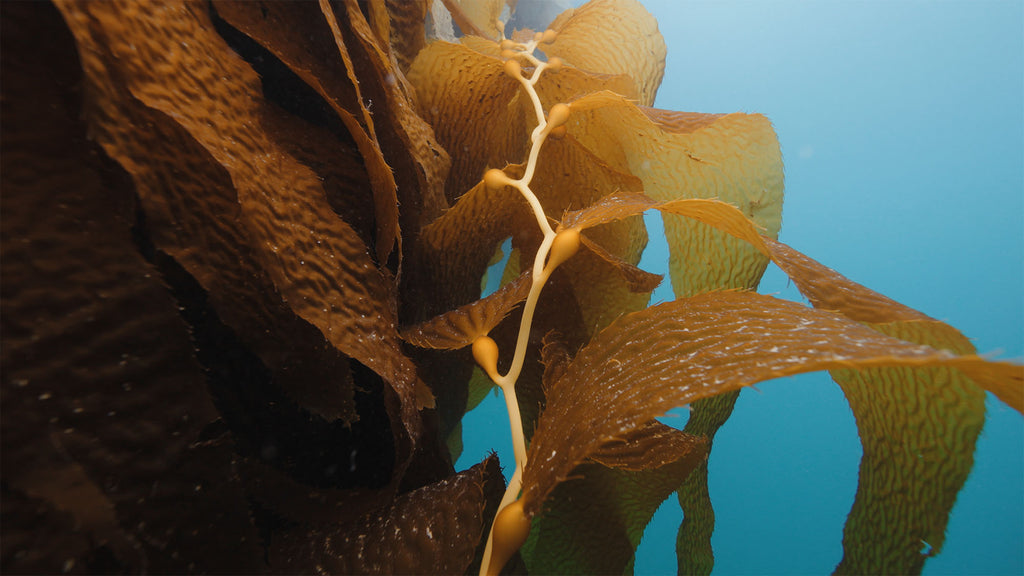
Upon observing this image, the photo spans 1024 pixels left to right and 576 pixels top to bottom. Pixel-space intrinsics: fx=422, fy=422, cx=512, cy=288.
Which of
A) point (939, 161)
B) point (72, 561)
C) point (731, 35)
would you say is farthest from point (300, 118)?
point (939, 161)

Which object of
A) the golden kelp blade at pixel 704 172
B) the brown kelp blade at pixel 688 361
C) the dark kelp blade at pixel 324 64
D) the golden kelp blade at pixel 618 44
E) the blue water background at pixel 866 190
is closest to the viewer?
the brown kelp blade at pixel 688 361

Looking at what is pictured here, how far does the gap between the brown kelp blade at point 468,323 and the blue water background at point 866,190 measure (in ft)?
21.0

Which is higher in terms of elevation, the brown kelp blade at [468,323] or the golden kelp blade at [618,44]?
the golden kelp blade at [618,44]

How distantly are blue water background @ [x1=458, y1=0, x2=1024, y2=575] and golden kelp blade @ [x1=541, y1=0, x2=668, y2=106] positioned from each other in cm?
609

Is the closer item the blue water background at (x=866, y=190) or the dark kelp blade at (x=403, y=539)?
the dark kelp blade at (x=403, y=539)

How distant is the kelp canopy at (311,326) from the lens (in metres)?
0.20

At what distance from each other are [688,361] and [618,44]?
537 mm

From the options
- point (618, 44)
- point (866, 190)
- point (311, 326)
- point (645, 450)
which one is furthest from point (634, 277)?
point (866, 190)

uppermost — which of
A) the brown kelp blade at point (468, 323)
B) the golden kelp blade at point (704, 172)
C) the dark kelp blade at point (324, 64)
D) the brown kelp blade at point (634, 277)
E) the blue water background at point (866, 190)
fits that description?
the blue water background at point (866, 190)

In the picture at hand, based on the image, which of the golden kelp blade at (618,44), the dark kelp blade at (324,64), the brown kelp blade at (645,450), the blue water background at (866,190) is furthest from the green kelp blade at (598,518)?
the blue water background at (866,190)

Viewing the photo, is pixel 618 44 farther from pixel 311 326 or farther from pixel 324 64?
pixel 311 326

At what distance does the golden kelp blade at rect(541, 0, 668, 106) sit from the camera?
0.59 metres

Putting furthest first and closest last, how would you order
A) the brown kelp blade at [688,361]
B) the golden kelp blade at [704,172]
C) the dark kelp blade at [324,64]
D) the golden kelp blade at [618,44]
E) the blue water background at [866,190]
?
the blue water background at [866,190]
the golden kelp blade at [618,44]
the golden kelp blade at [704,172]
the dark kelp blade at [324,64]
the brown kelp blade at [688,361]

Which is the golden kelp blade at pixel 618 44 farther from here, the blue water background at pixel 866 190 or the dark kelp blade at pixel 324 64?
the blue water background at pixel 866 190
